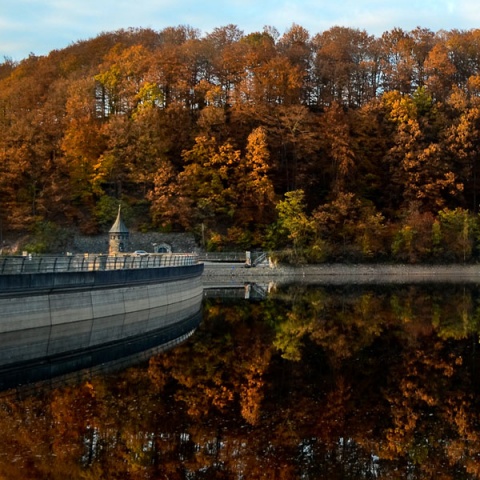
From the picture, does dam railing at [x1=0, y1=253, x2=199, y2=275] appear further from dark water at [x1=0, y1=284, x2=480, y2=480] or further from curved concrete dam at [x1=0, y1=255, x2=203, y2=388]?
dark water at [x1=0, y1=284, x2=480, y2=480]

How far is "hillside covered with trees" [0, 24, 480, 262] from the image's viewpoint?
7781 centimetres

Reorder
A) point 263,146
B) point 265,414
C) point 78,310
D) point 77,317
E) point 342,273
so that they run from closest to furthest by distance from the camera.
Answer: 1. point 265,414
2. point 77,317
3. point 78,310
4. point 342,273
5. point 263,146

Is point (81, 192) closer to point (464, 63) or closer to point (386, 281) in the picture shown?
point (386, 281)

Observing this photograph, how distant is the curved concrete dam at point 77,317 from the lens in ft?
82.2

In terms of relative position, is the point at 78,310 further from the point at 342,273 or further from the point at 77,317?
the point at 342,273

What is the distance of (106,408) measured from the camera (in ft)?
60.2

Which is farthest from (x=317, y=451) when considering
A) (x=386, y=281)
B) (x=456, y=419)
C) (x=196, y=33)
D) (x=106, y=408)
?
(x=196, y=33)

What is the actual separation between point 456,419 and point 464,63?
3697 inches

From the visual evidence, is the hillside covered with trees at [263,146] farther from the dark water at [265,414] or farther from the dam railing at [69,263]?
the dark water at [265,414]

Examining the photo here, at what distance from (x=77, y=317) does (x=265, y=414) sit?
15367 millimetres

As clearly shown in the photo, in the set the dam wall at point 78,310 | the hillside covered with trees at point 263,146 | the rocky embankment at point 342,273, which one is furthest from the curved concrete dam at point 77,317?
the hillside covered with trees at point 263,146

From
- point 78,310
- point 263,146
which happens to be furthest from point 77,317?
point 263,146

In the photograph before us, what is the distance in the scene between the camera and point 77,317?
31172mm

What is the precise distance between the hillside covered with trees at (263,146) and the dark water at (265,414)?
47.1m
